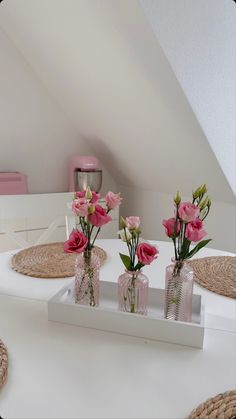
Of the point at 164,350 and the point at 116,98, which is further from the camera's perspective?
the point at 116,98

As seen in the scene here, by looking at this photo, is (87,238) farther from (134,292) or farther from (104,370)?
(104,370)

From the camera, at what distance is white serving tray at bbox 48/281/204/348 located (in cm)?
72

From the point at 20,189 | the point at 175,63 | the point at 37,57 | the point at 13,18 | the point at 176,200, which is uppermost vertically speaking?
the point at 13,18

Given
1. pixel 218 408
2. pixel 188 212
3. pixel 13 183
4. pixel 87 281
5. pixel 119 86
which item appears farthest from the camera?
pixel 13 183

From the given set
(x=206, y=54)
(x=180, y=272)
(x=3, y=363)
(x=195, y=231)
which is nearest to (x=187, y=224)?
(x=195, y=231)

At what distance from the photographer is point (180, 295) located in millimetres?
784

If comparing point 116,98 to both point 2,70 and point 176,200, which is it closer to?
point 2,70

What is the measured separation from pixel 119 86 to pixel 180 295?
125 cm

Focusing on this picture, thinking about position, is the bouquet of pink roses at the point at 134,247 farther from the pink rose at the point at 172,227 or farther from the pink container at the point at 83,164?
the pink container at the point at 83,164

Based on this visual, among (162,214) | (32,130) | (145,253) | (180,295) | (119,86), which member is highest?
(119,86)

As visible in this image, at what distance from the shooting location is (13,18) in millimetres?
1805

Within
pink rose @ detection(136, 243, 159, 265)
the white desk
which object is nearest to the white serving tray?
the white desk

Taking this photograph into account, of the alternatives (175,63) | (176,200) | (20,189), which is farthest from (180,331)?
(20,189)

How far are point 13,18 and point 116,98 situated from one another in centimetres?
68
